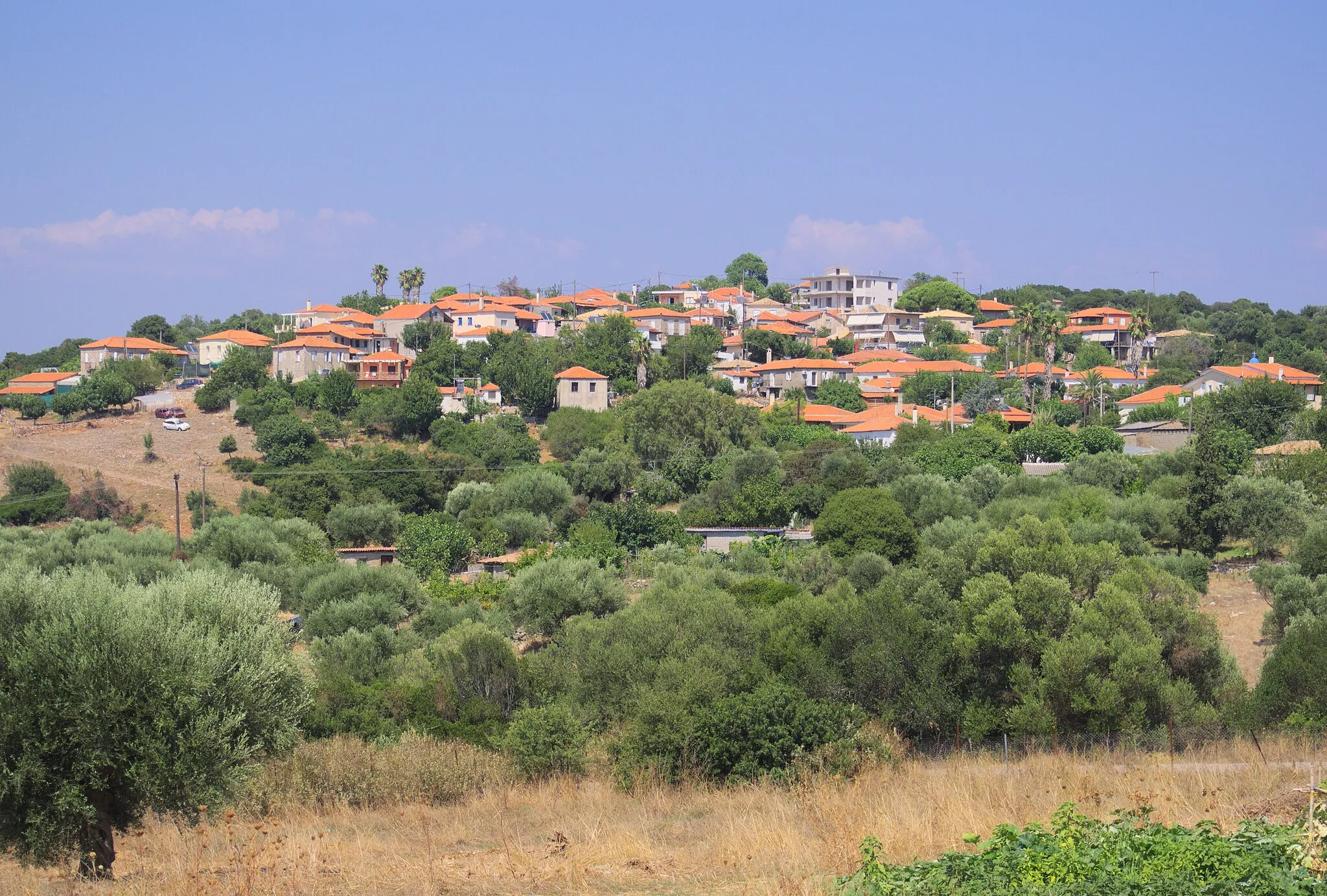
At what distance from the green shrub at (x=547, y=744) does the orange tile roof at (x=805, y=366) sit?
5912cm

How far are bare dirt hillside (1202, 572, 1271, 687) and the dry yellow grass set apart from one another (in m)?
13.7

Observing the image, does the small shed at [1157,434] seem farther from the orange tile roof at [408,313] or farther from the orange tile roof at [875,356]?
the orange tile roof at [408,313]

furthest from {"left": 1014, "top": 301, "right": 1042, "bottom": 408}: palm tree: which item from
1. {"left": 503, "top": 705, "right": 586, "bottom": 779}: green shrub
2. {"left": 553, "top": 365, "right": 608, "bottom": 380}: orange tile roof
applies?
{"left": 503, "top": 705, "right": 586, "bottom": 779}: green shrub

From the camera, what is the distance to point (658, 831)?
38.1 feet

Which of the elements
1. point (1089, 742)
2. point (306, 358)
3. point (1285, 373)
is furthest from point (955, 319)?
point (1089, 742)

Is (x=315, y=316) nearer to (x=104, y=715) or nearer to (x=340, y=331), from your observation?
(x=340, y=331)

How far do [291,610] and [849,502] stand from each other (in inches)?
709

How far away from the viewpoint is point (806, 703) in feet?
52.5

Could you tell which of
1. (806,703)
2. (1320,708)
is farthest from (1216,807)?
(1320,708)

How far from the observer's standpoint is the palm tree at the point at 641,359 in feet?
230

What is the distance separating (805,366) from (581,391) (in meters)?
15.6

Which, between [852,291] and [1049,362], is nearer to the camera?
[1049,362]

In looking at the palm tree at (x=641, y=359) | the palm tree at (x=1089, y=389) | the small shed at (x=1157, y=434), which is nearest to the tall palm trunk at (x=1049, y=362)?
the palm tree at (x=1089, y=389)

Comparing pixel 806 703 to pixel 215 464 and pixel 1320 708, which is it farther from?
pixel 215 464
